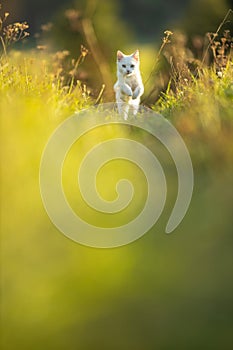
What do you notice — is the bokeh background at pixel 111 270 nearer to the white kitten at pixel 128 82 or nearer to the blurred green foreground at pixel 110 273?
the blurred green foreground at pixel 110 273

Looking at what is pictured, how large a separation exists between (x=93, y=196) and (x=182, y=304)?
752 mm

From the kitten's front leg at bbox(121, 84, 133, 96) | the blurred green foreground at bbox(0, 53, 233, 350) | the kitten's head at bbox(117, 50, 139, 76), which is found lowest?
the blurred green foreground at bbox(0, 53, 233, 350)

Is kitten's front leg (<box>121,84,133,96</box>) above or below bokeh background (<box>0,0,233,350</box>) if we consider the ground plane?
above

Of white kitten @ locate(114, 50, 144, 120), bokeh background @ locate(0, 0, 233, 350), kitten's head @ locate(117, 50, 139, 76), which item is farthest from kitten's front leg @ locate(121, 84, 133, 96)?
bokeh background @ locate(0, 0, 233, 350)

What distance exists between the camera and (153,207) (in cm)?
318

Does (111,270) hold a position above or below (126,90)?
below

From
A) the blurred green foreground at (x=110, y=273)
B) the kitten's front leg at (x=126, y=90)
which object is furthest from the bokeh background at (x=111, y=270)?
the kitten's front leg at (x=126, y=90)

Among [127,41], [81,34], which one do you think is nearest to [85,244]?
[81,34]

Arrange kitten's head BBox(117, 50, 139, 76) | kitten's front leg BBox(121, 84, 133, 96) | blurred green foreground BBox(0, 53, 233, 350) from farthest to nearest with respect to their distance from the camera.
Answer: kitten's head BBox(117, 50, 139, 76)
kitten's front leg BBox(121, 84, 133, 96)
blurred green foreground BBox(0, 53, 233, 350)

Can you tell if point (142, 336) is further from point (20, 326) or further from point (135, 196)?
point (135, 196)

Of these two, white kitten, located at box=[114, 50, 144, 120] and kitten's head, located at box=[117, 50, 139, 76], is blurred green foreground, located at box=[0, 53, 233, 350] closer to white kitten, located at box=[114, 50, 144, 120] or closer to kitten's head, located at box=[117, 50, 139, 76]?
white kitten, located at box=[114, 50, 144, 120]

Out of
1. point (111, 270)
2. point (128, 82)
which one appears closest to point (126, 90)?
point (128, 82)

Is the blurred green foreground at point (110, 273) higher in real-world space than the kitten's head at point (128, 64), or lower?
lower

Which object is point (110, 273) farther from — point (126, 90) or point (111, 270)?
point (126, 90)
